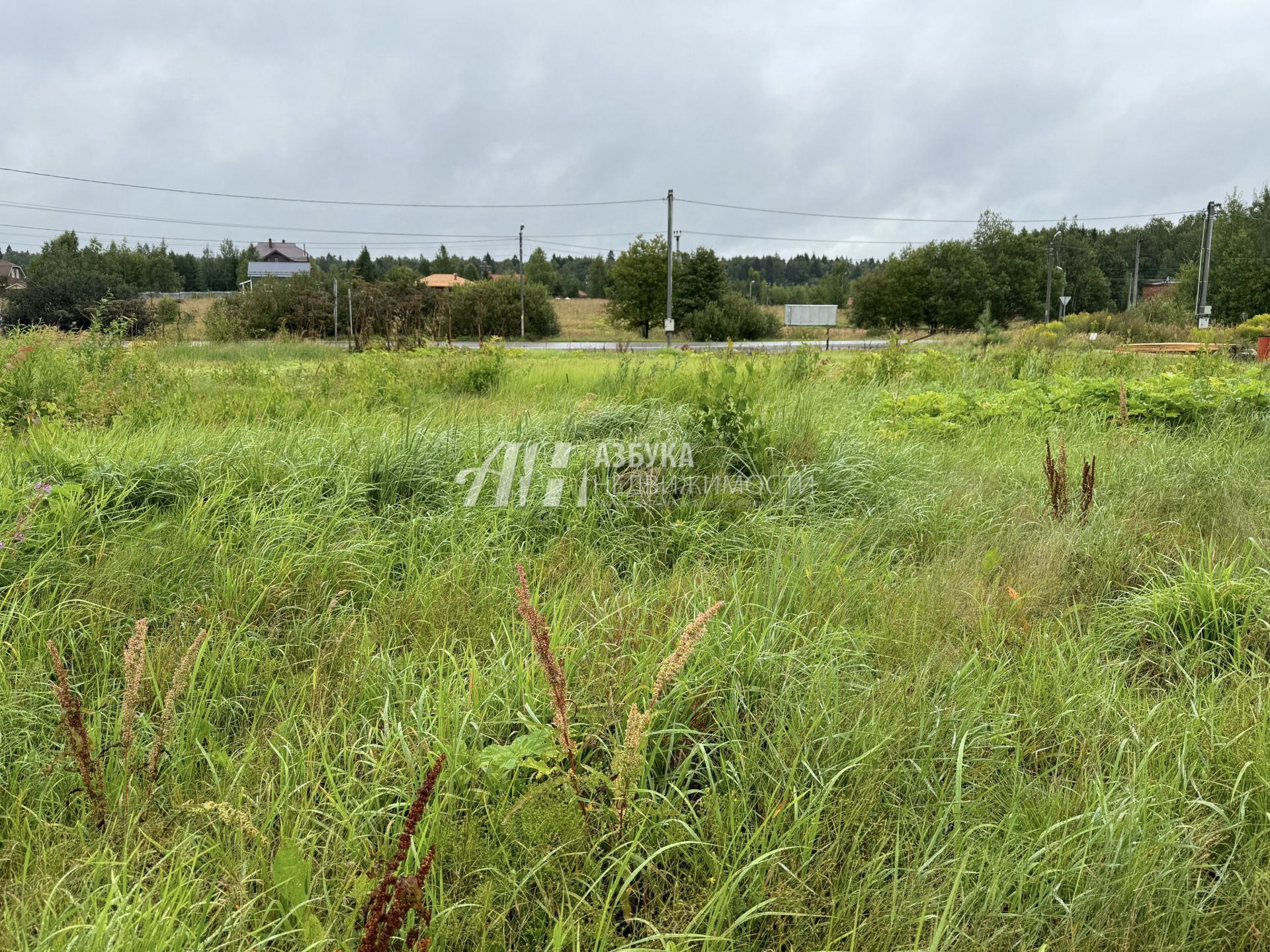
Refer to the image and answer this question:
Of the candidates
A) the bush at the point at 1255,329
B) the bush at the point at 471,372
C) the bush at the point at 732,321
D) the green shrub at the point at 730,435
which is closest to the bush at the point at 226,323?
the bush at the point at 471,372

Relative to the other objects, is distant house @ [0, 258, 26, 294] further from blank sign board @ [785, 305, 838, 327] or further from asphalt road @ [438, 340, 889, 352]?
blank sign board @ [785, 305, 838, 327]

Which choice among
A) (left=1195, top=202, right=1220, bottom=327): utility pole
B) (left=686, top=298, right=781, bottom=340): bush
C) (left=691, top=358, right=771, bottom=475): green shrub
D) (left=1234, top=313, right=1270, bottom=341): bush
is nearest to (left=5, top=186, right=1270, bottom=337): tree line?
(left=686, top=298, right=781, bottom=340): bush

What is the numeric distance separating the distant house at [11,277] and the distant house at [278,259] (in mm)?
17961

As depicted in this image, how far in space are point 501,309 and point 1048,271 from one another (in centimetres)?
3131

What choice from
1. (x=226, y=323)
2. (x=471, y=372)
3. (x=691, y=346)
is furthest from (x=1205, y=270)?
(x=226, y=323)

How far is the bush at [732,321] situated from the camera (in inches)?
1515

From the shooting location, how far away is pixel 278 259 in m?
86.9

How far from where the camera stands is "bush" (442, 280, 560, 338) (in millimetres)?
38062

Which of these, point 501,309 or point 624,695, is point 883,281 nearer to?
point 501,309

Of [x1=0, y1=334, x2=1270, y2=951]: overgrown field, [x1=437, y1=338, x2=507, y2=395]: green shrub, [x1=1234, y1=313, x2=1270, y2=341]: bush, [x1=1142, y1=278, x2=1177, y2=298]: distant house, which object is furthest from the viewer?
[x1=1142, y1=278, x2=1177, y2=298]: distant house

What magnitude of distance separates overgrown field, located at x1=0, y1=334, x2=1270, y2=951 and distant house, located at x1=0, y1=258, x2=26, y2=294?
4123 cm

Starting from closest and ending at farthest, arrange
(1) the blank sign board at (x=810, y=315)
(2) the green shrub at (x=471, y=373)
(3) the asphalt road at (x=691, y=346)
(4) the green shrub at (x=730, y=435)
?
(4) the green shrub at (x=730, y=435)
(2) the green shrub at (x=471, y=373)
(3) the asphalt road at (x=691, y=346)
(1) the blank sign board at (x=810, y=315)

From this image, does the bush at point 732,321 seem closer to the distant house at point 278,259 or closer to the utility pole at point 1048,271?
the utility pole at point 1048,271

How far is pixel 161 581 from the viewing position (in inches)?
113
